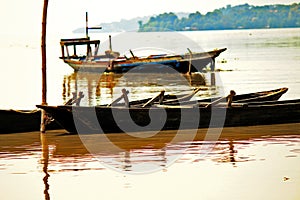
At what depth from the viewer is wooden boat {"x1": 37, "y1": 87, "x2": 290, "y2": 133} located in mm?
19234

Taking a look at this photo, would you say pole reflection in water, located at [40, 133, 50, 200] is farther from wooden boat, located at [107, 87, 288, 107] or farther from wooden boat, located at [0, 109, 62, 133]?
wooden boat, located at [107, 87, 288, 107]

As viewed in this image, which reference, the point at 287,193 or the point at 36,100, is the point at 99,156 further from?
the point at 36,100

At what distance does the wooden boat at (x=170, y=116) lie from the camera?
1923 cm

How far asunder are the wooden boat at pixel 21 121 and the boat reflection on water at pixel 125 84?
850 cm

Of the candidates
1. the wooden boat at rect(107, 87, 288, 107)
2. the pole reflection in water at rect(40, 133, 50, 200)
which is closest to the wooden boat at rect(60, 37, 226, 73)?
the wooden boat at rect(107, 87, 288, 107)

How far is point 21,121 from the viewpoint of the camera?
20125 mm

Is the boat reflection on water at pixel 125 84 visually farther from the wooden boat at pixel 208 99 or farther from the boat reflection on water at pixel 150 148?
the boat reflection on water at pixel 150 148

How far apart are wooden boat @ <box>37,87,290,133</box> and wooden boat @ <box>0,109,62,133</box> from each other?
0.94m

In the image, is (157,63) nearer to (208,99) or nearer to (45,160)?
(208,99)

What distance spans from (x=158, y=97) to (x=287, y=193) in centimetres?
786

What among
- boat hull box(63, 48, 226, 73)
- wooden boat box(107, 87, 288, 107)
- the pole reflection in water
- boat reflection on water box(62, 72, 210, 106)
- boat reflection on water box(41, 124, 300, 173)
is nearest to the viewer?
the pole reflection in water

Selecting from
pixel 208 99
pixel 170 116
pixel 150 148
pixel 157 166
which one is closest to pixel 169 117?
pixel 170 116

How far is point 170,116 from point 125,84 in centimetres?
1947

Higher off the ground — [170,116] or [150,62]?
[150,62]
